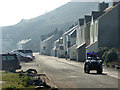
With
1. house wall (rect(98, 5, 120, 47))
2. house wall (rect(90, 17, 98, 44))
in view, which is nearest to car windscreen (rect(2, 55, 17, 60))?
house wall (rect(98, 5, 120, 47))

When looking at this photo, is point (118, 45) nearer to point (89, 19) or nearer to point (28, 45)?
point (89, 19)

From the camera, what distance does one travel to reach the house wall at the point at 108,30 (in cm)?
4838

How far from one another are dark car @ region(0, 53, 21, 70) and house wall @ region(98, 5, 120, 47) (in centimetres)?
2331

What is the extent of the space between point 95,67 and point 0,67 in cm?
908

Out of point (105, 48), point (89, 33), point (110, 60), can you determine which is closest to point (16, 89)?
point (110, 60)

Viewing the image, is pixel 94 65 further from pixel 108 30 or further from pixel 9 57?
pixel 108 30

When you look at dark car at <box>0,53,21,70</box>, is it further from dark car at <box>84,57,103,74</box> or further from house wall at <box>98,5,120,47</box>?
house wall at <box>98,5,120,47</box>

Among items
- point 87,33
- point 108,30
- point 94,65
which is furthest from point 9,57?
point 87,33

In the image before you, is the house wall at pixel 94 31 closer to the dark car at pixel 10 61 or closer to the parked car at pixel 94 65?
the parked car at pixel 94 65

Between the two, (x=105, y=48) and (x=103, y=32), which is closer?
(x=105, y=48)

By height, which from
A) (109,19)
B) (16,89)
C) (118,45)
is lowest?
(16,89)

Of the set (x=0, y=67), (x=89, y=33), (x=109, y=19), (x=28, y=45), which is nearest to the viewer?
(x=0, y=67)

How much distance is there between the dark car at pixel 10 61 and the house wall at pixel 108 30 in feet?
76.5

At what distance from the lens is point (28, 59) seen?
49.5 m
